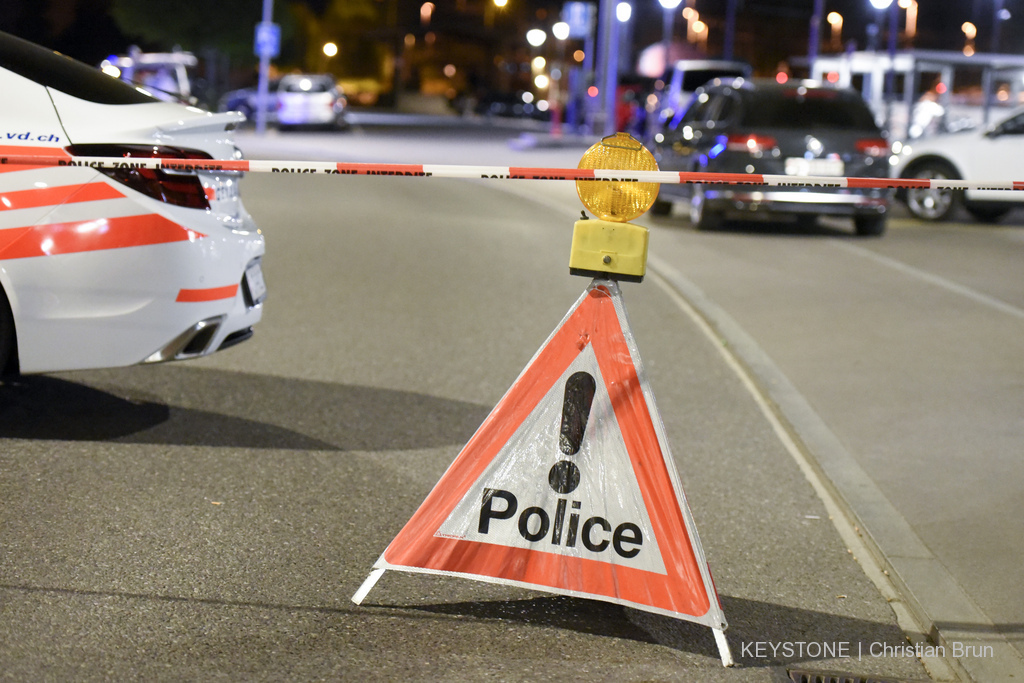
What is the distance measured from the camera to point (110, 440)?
18.0 ft

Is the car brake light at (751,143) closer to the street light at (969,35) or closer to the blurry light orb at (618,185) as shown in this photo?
the blurry light orb at (618,185)

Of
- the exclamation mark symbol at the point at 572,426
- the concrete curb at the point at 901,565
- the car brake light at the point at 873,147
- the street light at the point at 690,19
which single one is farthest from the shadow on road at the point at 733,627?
the street light at the point at 690,19

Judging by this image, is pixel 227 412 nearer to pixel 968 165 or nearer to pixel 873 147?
pixel 873 147

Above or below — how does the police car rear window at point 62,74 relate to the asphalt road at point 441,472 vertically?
above

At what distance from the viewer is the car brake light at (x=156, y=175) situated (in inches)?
195

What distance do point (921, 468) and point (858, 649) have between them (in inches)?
81.3

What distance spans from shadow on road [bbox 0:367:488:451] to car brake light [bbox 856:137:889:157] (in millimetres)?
9204

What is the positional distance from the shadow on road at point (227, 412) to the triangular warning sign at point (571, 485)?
A: 6.66 feet

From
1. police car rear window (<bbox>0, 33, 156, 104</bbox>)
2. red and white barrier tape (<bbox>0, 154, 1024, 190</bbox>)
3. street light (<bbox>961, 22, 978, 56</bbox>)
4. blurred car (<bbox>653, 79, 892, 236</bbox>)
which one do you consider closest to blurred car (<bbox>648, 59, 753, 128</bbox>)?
blurred car (<bbox>653, 79, 892, 236</bbox>)

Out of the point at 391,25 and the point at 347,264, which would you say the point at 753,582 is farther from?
the point at 391,25

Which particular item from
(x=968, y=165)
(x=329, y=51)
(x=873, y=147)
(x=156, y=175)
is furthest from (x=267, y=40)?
(x=329, y=51)

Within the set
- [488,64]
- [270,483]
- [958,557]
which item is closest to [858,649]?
[958,557]

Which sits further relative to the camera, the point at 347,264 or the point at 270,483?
the point at 347,264

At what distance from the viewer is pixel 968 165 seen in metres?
17.1
